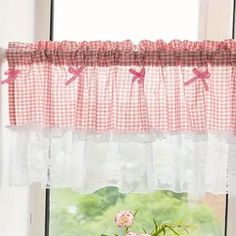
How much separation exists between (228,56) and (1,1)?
2.38 feet

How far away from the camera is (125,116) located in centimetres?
164

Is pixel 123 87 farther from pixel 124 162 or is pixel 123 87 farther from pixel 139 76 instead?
pixel 124 162

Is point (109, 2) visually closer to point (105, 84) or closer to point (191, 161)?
point (105, 84)

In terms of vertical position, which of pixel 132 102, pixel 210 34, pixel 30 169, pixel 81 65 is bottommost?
pixel 30 169

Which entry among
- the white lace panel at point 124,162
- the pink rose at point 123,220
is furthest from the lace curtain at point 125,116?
the pink rose at point 123,220

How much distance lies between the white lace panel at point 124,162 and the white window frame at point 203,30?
0.96 feet

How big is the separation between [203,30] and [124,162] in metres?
0.58

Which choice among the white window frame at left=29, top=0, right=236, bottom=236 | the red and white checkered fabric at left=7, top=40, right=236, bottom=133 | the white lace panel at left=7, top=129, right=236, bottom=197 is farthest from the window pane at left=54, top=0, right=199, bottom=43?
the white lace panel at left=7, top=129, right=236, bottom=197

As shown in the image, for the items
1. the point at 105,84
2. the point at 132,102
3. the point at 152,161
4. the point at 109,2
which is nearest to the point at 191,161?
the point at 152,161

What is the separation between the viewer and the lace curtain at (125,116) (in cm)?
162

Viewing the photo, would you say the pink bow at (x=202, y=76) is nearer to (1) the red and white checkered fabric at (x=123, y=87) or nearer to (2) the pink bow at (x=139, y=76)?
(1) the red and white checkered fabric at (x=123, y=87)

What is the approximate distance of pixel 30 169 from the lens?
1.65 metres

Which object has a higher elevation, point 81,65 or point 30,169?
point 81,65

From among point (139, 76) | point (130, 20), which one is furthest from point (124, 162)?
point (130, 20)
